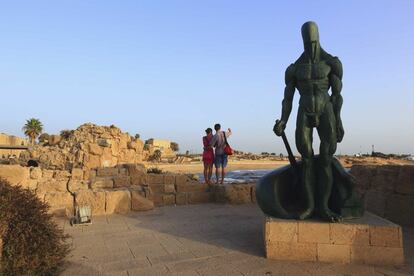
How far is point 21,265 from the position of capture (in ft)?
10.0

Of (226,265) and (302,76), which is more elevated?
(302,76)

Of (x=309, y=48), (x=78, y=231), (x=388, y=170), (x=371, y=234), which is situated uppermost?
(x=309, y=48)

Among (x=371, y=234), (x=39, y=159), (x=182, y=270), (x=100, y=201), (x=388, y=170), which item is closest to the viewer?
(x=182, y=270)

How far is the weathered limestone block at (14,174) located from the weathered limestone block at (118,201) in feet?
5.73

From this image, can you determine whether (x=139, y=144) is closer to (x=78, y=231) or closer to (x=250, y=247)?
(x=78, y=231)

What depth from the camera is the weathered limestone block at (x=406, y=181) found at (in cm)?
613

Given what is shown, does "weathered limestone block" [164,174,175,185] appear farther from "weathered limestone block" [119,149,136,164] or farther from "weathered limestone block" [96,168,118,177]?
"weathered limestone block" [119,149,136,164]

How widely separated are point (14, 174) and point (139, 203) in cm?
271

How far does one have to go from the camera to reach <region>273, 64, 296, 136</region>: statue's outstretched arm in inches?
185

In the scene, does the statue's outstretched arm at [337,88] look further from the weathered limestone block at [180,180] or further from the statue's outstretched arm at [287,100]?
the weathered limestone block at [180,180]

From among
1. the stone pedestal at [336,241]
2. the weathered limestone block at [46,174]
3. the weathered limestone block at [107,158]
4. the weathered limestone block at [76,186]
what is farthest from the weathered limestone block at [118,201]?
the weathered limestone block at [107,158]

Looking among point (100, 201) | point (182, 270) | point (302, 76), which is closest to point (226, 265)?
point (182, 270)

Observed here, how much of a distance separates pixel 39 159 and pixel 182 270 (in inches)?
406

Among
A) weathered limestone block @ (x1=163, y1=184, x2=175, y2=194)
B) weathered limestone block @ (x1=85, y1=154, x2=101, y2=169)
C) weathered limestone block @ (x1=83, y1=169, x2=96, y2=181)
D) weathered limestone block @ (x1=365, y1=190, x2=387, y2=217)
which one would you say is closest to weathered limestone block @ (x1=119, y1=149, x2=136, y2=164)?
weathered limestone block @ (x1=85, y1=154, x2=101, y2=169)
